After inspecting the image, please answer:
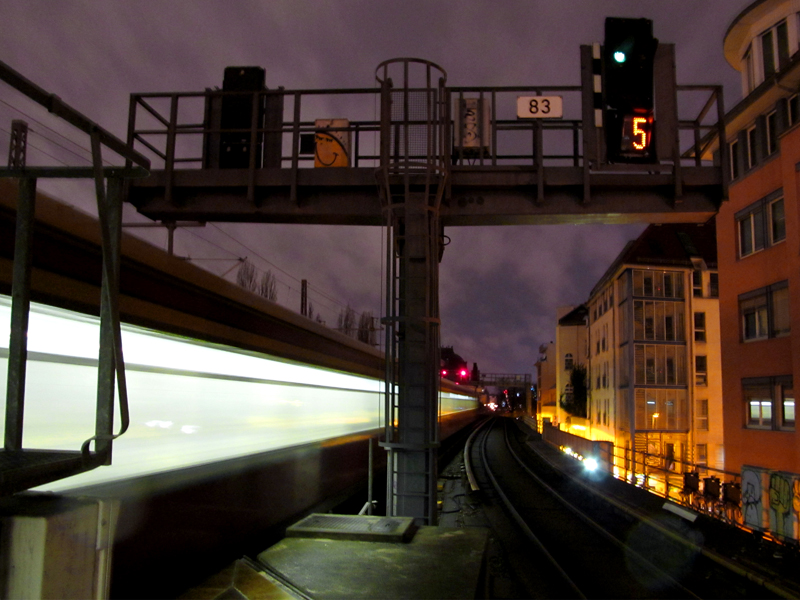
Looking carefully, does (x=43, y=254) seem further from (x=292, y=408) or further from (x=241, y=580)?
(x=292, y=408)

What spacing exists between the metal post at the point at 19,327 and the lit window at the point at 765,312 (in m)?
19.3

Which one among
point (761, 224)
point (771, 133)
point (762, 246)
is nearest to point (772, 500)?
point (762, 246)

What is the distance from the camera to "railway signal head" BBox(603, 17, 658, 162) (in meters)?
7.68

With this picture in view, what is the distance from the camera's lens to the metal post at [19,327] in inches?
89.0

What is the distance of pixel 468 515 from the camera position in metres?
12.4

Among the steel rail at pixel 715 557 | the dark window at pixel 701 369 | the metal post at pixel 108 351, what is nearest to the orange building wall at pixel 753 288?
the steel rail at pixel 715 557

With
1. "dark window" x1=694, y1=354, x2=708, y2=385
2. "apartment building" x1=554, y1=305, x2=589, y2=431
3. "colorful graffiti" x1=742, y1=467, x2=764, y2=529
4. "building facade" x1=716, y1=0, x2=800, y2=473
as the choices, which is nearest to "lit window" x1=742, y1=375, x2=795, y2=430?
"building facade" x1=716, y1=0, x2=800, y2=473

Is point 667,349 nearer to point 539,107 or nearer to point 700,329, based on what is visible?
A: point 700,329

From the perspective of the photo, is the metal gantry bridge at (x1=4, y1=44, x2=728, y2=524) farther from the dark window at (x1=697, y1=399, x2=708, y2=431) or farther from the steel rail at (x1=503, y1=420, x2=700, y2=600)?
the dark window at (x1=697, y1=399, x2=708, y2=431)

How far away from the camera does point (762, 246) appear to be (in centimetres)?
1942

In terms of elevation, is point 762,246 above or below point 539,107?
above

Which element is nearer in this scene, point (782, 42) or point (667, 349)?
point (782, 42)

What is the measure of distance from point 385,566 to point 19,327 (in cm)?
394

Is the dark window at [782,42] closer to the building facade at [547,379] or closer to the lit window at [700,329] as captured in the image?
the lit window at [700,329]
